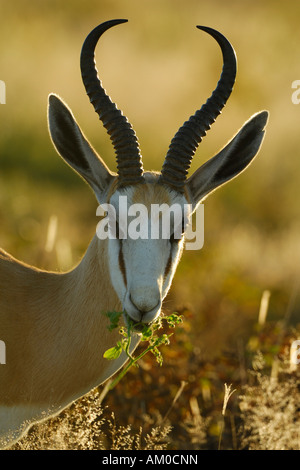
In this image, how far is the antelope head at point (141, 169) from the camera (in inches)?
216

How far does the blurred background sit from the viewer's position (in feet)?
40.8

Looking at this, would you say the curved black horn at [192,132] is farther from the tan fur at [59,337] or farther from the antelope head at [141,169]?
the tan fur at [59,337]

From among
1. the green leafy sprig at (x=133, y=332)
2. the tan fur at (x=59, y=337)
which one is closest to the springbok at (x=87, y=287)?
the tan fur at (x=59, y=337)

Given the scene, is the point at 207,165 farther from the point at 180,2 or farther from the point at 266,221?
the point at 180,2

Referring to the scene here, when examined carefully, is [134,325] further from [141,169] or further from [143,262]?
[141,169]

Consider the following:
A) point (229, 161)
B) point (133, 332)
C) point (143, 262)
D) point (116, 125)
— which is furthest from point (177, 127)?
point (143, 262)

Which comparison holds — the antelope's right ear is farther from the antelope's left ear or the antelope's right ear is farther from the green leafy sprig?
the green leafy sprig

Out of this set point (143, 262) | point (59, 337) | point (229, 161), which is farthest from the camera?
point (229, 161)

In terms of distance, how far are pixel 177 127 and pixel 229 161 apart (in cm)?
2160

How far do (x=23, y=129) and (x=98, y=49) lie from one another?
327 inches

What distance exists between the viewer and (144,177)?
6.05 m

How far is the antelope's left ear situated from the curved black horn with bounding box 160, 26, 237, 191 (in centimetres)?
21

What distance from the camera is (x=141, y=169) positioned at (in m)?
6.00

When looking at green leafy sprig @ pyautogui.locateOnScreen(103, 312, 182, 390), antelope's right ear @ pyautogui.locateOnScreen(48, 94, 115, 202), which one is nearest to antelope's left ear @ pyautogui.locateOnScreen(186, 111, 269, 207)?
antelope's right ear @ pyautogui.locateOnScreen(48, 94, 115, 202)
